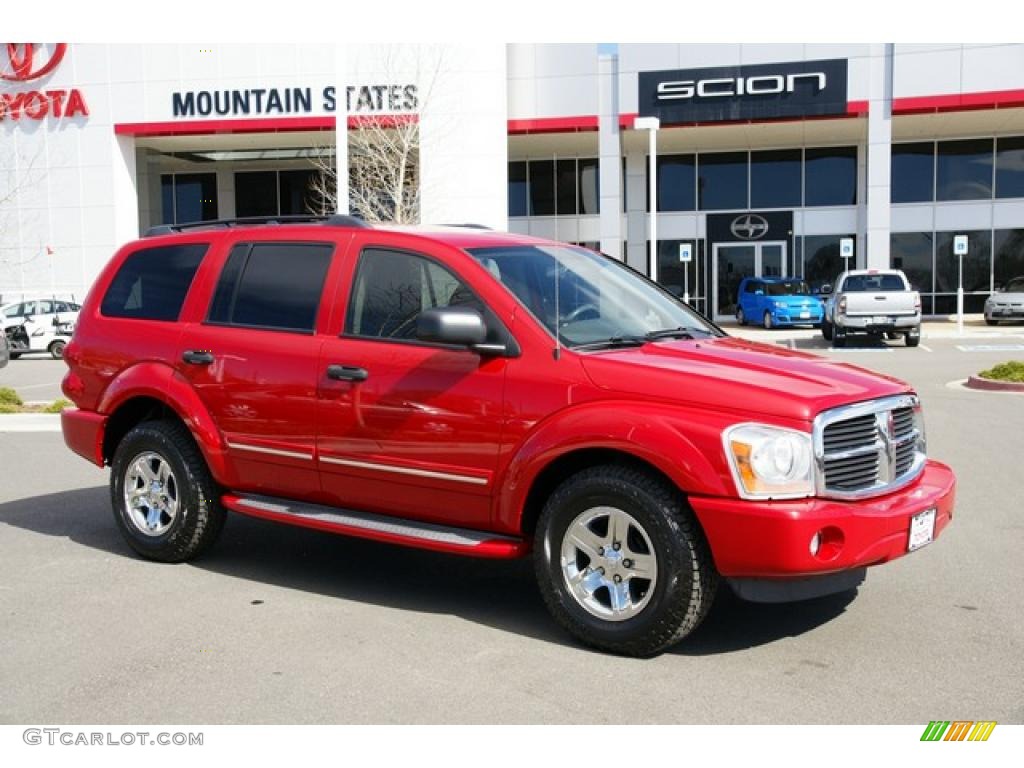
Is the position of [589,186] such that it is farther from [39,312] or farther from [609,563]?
[609,563]

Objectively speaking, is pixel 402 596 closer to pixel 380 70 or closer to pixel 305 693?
pixel 305 693

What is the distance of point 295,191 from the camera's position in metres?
42.5

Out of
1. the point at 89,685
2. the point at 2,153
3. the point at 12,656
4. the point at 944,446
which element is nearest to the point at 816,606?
the point at 89,685

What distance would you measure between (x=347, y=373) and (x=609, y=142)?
2926cm

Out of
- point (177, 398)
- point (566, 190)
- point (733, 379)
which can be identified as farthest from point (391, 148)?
A: point (733, 379)

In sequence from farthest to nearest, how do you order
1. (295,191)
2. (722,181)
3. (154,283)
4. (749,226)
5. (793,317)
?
1. (295,191)
2. (722,181)
3. (749,226)
4. (793,317)
5. (154,283)

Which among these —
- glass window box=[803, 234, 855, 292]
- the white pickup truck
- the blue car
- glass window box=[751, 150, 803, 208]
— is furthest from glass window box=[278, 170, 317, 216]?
the white pickup truck

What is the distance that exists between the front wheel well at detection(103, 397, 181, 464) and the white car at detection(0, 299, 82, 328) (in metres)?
22.3

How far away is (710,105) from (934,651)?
98.2 feet

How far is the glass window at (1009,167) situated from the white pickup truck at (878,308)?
13290 mm

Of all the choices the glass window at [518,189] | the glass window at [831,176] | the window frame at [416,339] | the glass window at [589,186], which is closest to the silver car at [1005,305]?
the glass window at [831,176]

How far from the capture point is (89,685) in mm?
4676

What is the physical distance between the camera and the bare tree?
31781 millimetres

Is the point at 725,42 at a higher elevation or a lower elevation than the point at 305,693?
higher
